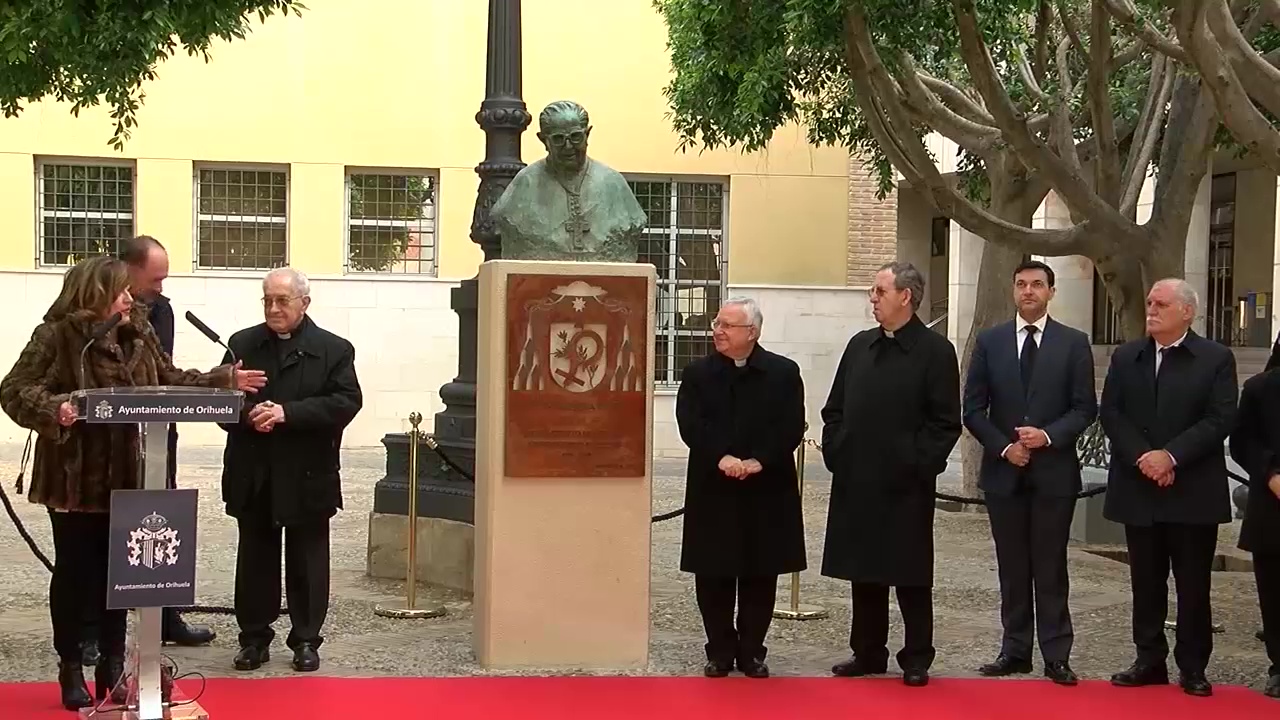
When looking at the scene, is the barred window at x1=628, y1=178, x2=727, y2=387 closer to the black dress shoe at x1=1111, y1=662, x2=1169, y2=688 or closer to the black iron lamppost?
the black iron lamppost

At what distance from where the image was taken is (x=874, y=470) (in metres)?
7.12

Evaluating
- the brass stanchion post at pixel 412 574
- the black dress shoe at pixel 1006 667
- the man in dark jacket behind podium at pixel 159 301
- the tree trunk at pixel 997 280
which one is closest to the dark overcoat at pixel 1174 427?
the black dress shoe at pixel 1006 667

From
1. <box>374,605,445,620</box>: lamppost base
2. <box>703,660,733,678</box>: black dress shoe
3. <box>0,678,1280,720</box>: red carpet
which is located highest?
<box>703,660,733,678</box>: black dress shoe

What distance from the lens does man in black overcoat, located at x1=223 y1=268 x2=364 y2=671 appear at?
7.09 metres

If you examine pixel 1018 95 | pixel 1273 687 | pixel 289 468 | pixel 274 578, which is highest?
pixel 1018 95

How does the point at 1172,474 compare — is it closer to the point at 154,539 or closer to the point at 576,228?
the point at 576,228

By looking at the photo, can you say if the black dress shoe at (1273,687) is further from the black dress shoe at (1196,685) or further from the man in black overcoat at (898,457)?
the man in black overcoat at (898,457)

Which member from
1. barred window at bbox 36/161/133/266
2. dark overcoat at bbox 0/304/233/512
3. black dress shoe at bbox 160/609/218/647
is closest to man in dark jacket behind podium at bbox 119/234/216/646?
black dress shoe at bbox 160/609/218/647

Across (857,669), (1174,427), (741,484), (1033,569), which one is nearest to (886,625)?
(857,669)

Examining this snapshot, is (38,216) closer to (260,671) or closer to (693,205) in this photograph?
(693,205)

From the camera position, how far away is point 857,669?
24.1 feet

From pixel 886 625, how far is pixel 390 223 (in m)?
15.3

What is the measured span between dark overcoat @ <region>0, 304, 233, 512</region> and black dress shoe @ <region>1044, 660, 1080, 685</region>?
13.3 feet

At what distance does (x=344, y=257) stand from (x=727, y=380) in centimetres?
1490
